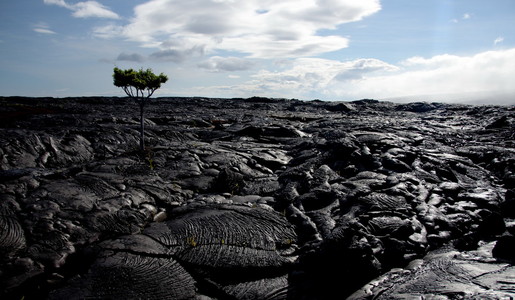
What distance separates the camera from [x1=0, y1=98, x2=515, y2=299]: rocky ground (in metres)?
9.96

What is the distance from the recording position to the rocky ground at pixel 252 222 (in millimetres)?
9961

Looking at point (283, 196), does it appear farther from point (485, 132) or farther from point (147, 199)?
point (485, 132)

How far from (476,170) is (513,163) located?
253 cm

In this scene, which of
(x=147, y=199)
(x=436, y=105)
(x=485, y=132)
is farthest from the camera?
(x=436, y=105)

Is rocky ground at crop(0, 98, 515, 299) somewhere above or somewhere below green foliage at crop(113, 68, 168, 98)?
below

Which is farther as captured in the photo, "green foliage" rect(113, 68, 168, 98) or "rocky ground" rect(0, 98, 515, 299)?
"green foliage" rect(113, 68, 168, 98)

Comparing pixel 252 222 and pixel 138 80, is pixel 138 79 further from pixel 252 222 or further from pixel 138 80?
pixel 252 222

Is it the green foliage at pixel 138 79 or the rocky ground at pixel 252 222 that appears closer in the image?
the rocky ground at pixel 252 222

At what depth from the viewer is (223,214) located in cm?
1409

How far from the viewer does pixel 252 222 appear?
13.6m

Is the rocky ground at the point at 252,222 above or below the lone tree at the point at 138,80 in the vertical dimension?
below

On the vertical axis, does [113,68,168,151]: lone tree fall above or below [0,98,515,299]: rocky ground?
above

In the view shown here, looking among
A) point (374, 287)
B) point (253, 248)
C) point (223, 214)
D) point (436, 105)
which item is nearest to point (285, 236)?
point (253, 248)

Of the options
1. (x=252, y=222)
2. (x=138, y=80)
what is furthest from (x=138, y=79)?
(x=252, y=222)
